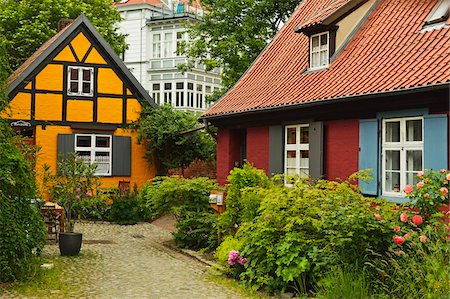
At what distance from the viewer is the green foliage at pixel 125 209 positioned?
18.8m

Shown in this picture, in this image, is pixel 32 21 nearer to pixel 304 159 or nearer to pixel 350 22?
pixel 350 22

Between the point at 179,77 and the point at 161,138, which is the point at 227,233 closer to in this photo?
the point at 161,138

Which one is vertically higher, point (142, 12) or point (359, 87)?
point (142, 12)

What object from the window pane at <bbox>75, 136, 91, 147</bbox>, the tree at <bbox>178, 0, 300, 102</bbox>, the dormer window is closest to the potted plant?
the dormer window

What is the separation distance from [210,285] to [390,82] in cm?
498

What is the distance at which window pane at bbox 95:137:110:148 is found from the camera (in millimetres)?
22359

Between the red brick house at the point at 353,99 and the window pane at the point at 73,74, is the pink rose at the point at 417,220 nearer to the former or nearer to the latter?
the red brick house at the point at 353,99

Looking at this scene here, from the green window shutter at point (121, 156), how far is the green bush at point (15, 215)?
502 inches

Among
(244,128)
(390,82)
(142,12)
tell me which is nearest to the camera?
(390,82)

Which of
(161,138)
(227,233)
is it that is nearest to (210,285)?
(227,233)

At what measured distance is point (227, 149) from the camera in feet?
57.0

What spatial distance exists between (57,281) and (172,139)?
13.3 m

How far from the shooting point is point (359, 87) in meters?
11.9

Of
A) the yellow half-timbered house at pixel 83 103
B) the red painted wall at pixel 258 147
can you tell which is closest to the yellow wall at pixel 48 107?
the yellow half-timbered house at pixel 83 103
